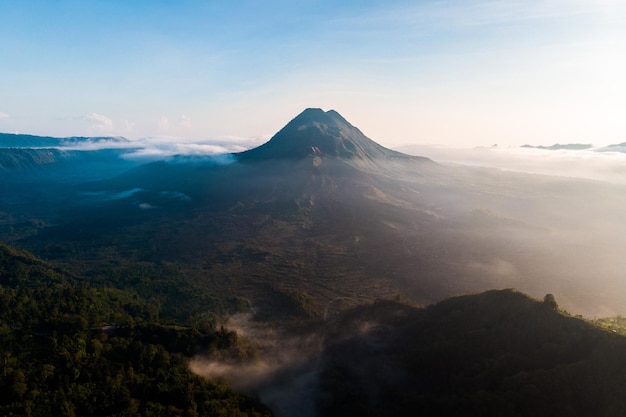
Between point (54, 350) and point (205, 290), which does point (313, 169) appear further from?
point (54, 350)

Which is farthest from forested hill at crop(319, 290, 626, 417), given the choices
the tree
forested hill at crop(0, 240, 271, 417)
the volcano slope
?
the volcano slope

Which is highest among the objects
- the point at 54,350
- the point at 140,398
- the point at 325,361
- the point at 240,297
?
the point at 54,350

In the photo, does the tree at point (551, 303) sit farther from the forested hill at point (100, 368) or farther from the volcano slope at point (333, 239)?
the volcano slope at point (333, 239)

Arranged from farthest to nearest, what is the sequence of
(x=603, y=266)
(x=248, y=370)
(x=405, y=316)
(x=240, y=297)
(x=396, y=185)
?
(x=396, y=185) → (x=603, y=266) → (x=240, y=297) → (x=405, y=316) → (x=248, y=370)

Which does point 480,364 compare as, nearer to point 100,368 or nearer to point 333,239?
point 100,368

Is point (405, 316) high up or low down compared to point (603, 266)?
up

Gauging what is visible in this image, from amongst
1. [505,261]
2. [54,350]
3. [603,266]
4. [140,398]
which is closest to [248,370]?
[140,398]
